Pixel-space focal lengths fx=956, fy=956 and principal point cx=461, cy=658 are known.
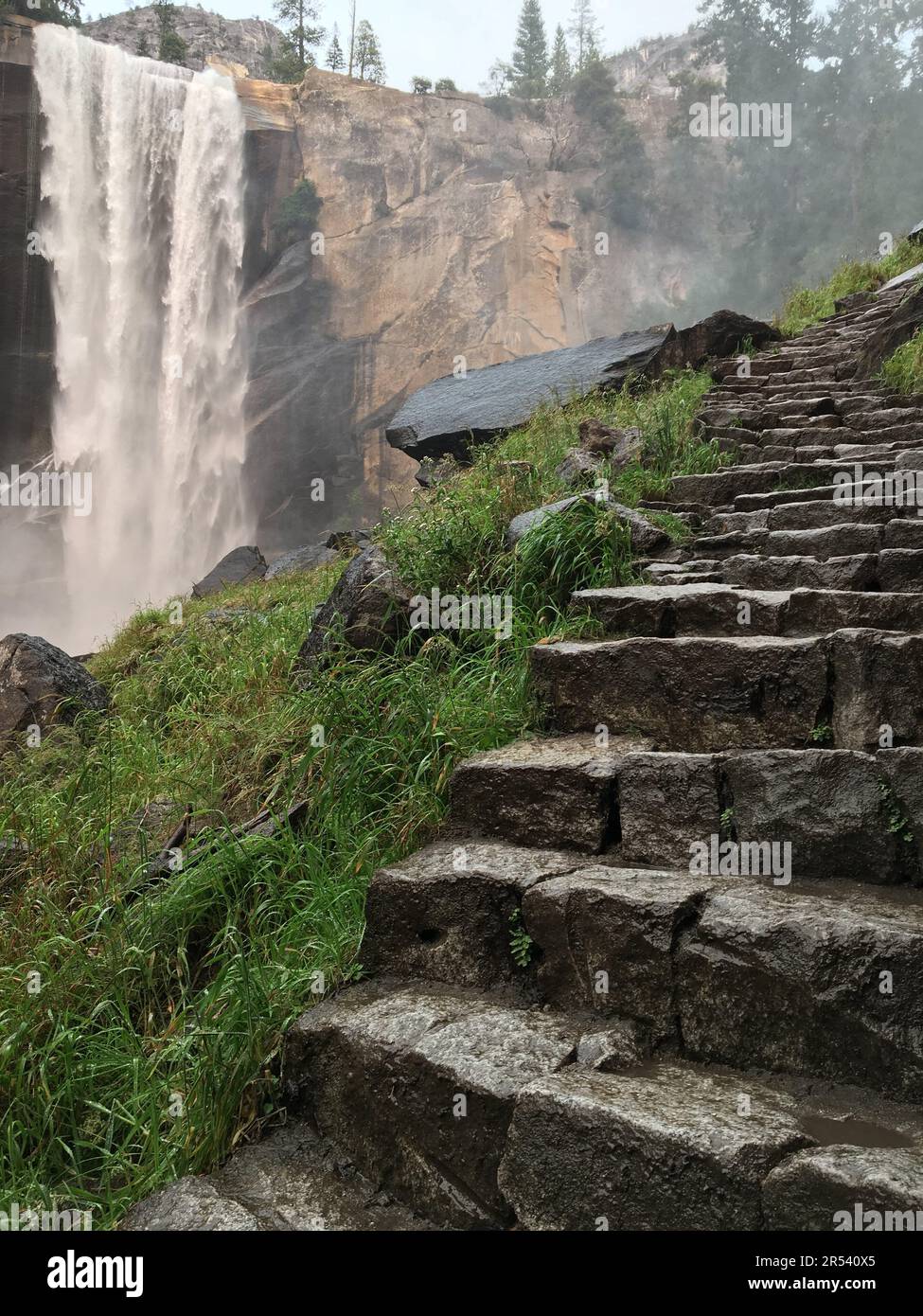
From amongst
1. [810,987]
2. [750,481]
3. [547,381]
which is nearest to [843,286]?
[547,381]

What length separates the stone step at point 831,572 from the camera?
3.80 meters

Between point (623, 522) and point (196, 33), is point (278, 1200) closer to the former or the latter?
point (623, 522)

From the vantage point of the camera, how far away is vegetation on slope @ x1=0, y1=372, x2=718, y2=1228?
2.54 metres

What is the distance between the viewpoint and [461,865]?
2721 mm

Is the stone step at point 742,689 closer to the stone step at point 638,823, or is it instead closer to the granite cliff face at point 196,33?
the stone step at point 638,823

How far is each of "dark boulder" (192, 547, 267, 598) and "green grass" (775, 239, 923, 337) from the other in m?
7.67

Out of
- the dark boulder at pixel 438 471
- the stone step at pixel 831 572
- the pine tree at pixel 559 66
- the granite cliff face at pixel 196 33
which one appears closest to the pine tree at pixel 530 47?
the pine tree at pixel 559 66

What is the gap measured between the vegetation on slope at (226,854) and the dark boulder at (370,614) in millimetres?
113

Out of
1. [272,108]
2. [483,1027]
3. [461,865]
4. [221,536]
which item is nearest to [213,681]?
Answer: [461,865]

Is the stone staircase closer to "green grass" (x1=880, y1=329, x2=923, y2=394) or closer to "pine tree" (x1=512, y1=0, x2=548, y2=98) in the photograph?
"green grass" (x1=880, y1=329, x2=923, y2=394)

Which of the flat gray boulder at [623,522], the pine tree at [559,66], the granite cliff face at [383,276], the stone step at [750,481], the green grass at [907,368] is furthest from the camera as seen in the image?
the pine tree at [559,66]

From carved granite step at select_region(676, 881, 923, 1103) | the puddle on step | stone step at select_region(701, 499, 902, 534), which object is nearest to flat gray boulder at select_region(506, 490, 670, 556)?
stone step at select_region(701, 499, 902, 534)

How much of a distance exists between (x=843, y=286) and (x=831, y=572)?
A: 30.5ft

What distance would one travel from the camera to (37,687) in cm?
645
